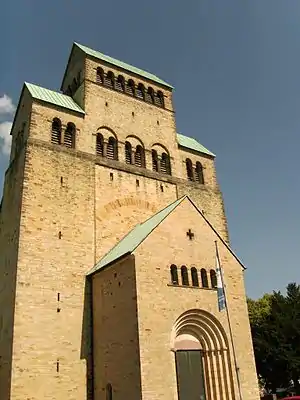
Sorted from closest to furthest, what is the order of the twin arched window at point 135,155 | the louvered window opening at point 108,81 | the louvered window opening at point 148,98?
the twin arched window at point 135,155, the louvered window opening at point 108,81, the louvered window opening at point 148,98

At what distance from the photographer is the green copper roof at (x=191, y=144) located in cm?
3278

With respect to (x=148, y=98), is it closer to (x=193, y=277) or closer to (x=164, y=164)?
(x=164, y=164)

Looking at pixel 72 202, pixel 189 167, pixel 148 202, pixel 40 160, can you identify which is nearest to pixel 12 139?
pixel 40 160

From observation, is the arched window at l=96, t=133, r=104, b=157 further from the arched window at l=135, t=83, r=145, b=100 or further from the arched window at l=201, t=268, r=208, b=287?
the arched window at l=201, t=268, r=208, b=287

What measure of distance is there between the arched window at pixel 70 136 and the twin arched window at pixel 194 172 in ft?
32.7

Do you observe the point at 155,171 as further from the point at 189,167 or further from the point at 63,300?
the point at 63,300

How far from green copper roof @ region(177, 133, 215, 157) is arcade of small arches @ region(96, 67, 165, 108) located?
3302 millimetres

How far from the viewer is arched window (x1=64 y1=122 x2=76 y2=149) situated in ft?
85.9

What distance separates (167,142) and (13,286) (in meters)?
16.6

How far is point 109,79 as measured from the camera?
31.2 metres

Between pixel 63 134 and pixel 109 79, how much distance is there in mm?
7827

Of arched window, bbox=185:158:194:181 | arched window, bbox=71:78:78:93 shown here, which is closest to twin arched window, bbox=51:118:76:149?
arched window, bbox=71:78:78:93

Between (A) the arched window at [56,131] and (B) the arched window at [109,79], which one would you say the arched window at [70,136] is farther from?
(B) the arched window at [109,79]

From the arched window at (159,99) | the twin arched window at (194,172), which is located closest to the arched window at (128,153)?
the twin arched window at (194,172)
